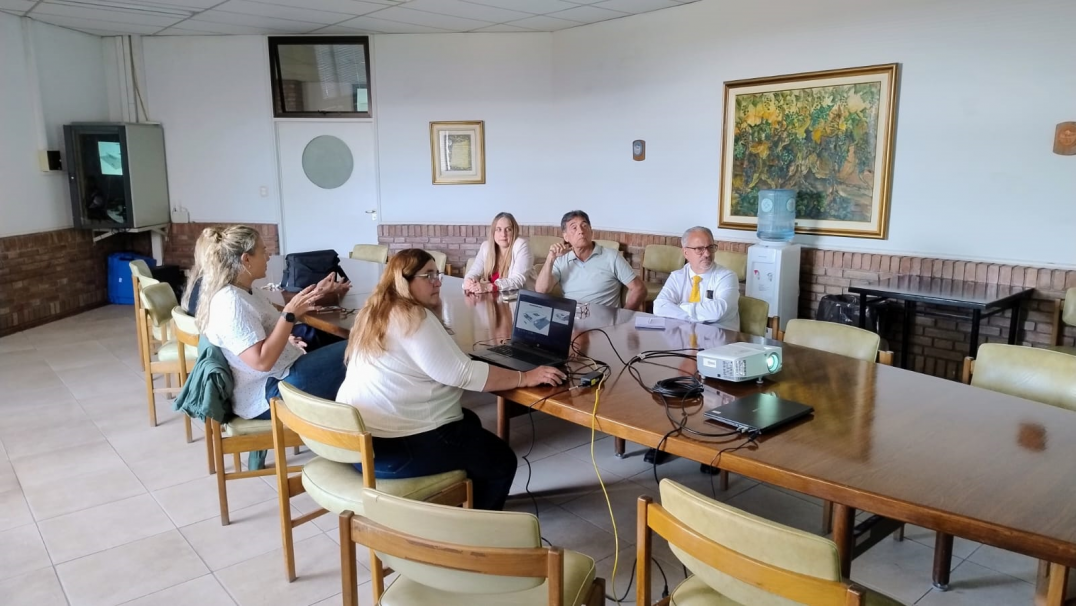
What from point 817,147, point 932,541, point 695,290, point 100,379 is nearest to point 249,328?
point 695,290

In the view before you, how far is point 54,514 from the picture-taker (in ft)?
10.4

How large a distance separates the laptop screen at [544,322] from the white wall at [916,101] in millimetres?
3274

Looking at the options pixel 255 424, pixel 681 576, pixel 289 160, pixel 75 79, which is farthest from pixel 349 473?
pixel 75 79

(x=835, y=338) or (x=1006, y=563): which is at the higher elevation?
(x=835, y=338)

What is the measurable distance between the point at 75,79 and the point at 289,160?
2236mm

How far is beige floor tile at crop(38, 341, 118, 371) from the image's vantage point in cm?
558

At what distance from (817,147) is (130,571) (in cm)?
498

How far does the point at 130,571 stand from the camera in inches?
107

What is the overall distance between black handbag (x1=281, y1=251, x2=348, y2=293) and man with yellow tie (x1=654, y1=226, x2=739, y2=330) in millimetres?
1954

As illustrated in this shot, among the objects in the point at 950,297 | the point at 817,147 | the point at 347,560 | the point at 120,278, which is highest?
the point at 817,147

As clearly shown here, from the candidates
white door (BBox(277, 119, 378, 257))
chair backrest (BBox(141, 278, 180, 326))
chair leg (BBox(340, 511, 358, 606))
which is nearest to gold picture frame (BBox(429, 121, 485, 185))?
white door (BBox(277, 119, 378, 257))

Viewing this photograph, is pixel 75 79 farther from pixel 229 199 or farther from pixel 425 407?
pixel 425 407

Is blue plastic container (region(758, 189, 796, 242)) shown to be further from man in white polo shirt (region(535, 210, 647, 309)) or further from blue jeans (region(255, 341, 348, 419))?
blue jeans (region(255, 341, 348, 419))

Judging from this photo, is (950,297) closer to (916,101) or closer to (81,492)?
(916,101)
